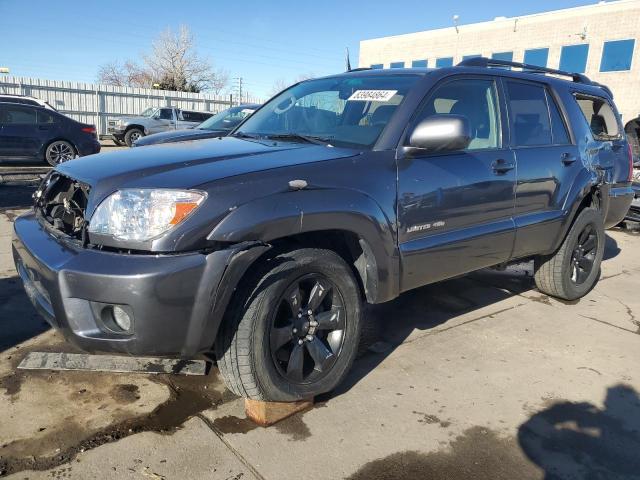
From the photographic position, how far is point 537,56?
31.1 m

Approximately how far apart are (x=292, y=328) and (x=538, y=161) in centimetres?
239

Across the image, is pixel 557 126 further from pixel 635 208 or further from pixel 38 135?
pixel 38 135

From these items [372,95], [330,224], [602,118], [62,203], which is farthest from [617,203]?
[62,203]

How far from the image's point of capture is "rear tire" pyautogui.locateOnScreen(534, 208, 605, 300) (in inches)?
182

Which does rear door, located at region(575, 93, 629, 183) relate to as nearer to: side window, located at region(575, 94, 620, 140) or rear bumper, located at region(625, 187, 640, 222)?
side window, located at region(575, 94, 620, 140)

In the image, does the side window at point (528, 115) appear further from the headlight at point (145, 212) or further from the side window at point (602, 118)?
the headlight at point (145, 212)

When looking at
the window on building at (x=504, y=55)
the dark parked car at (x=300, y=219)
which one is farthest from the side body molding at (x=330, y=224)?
the window on building at (x=504, y=55)

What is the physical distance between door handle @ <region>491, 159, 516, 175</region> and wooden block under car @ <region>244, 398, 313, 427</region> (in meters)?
1.97

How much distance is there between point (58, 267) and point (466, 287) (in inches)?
151

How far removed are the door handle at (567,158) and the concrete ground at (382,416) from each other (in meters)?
1.33

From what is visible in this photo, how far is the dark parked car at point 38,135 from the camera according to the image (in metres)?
12.1

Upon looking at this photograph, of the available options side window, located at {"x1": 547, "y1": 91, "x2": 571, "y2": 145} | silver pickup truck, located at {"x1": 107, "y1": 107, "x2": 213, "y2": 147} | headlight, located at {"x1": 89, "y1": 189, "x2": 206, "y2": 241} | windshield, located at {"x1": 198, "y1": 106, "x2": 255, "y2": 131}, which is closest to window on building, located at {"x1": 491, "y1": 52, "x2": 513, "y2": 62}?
silver pickup truck, located at {"x1": 107, "y1": 107, "x2": 213, "y2": 147}

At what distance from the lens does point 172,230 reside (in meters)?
2.25

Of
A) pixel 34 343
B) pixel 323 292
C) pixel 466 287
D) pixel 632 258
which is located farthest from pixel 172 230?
pixel 632 258
